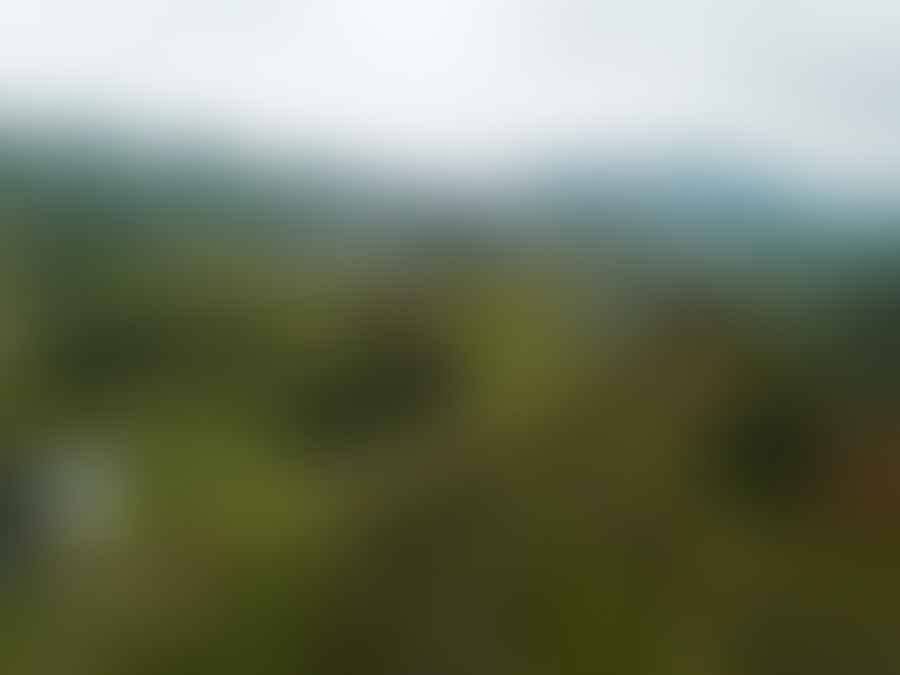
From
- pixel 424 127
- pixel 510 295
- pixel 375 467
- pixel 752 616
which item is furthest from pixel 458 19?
pixel 752 616

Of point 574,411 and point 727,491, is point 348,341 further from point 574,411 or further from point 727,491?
point 727,491

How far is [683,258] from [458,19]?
0.21 m

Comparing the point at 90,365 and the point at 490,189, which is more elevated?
the point at 490,189

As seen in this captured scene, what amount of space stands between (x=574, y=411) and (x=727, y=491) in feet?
0.37

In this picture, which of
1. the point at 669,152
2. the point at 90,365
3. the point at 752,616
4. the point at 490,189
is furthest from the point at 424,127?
the point at 752,616

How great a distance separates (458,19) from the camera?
0.70 m

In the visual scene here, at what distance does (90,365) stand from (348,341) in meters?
0.16

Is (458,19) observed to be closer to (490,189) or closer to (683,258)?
(490,189)

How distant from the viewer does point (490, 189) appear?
27.9 inches

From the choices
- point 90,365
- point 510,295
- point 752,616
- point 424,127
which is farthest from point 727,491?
point 90,365

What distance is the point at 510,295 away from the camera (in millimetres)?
702

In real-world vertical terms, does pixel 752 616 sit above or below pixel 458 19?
below

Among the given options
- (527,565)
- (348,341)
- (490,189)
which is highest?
(490,189)

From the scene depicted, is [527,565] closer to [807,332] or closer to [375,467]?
[375,467]
